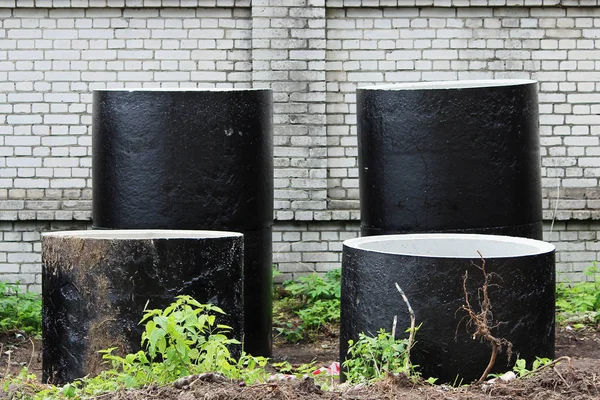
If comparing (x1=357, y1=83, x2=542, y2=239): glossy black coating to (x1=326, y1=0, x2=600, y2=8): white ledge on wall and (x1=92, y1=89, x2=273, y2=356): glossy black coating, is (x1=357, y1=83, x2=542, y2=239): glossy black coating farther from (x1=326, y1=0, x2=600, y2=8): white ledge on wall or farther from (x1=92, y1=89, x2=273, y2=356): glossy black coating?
(x1=326, y1=0, x2=600, y2=8): white ledge on wall

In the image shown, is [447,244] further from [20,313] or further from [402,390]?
[20,313]

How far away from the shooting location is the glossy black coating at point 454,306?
4270mm

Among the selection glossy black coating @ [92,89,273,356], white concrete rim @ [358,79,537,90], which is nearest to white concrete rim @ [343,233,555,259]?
white concrete rim @ [358,79,537,90]

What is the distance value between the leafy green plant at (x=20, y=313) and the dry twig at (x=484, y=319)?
186 inches

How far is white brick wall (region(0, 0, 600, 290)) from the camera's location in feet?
30.1

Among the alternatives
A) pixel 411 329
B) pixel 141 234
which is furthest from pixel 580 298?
pixel 411 329

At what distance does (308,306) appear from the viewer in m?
8.74

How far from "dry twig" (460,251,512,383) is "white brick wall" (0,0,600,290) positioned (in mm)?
4895

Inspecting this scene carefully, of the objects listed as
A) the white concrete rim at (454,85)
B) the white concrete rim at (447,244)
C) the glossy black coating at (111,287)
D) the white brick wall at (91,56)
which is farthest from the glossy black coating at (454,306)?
the white brick wall at (91,56)

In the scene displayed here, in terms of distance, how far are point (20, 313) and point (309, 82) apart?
307 cm

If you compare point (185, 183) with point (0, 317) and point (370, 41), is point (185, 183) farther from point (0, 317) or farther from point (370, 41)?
point (370, 41)

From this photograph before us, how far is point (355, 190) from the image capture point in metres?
9.28

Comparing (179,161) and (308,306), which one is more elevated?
(179,161)

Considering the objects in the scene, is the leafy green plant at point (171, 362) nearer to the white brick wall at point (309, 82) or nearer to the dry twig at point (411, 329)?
the dry twig at point (411, 329)
